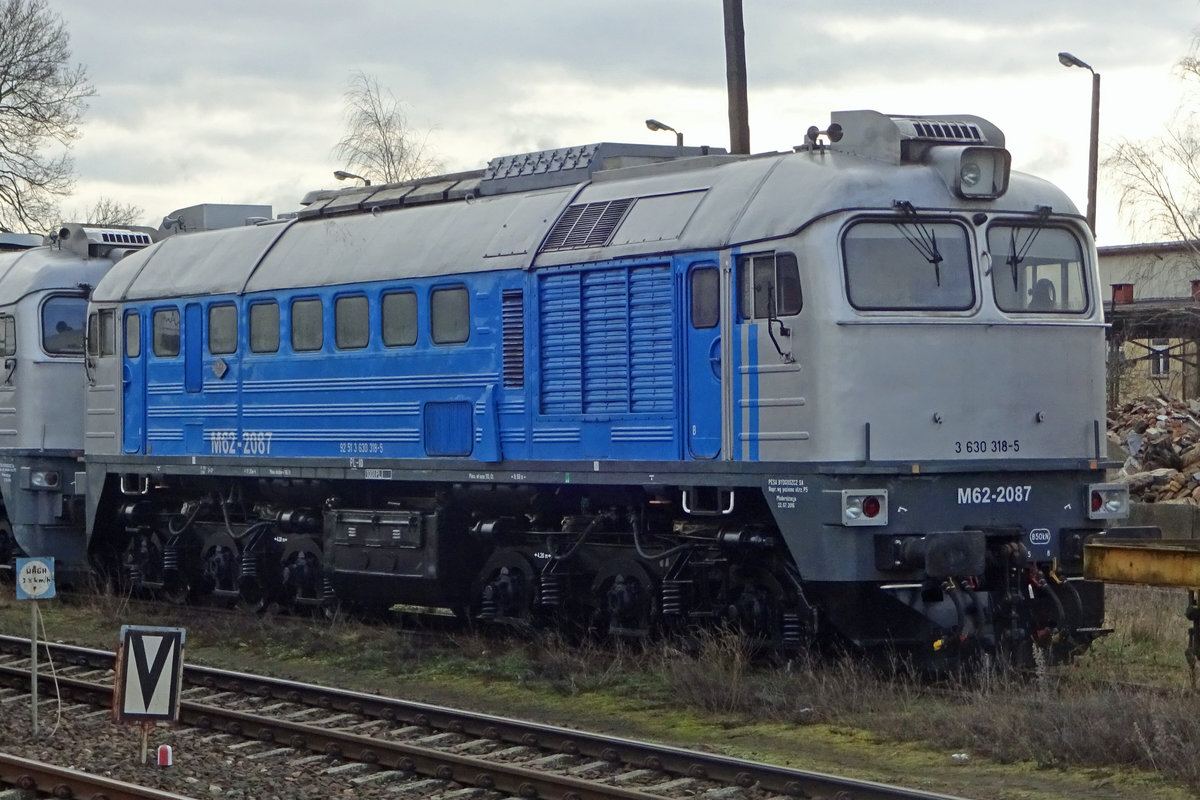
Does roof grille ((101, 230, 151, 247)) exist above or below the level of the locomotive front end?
above

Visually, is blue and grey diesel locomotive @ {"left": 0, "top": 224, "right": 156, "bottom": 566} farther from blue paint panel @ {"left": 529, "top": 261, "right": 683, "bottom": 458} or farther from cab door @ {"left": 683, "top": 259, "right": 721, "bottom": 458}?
cab door @ {"left": 683, "top": 259, "right": 721, "bottom": 458}

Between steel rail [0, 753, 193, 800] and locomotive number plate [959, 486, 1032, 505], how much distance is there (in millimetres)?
5857

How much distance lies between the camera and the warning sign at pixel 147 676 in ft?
32.7

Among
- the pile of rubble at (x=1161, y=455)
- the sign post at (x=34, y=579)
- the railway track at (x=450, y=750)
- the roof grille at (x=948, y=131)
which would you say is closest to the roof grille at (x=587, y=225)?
the roof grille at (x=948, y=131)

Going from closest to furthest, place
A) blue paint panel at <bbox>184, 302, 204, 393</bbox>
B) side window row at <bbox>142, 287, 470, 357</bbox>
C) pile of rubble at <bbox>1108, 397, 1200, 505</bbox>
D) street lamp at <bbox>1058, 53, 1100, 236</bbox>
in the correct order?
1. side window row at <bbox>142, 287, 470, 357</bbox>
2. blue paint panel at <bbox>184, 302, 204, 393</bbox>
3. pile of rubble at <bbox>1108, 397, 1200, 505</bbox>
4. street lamp at <bbox>1058, 53, 1100, 236</bbox>

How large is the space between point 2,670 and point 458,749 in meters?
4.84

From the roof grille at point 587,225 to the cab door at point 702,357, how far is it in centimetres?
105

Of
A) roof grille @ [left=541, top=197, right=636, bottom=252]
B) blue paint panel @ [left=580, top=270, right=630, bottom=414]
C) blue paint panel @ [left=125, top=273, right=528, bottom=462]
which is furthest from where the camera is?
blue paint panel @ [left=125, top=273, right=528, bottom=462]

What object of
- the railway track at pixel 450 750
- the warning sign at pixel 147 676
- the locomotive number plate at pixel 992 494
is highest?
the locomotive number plate at pixel 992 494

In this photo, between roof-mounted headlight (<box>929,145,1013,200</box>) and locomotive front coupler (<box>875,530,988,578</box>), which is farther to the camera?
roof-mounted headlight (<box>929,145,1013,200</box>)

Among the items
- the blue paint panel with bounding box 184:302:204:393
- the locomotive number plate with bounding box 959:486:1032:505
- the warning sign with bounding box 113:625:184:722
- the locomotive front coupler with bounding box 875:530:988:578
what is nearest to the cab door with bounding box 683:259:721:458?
the locomotive front coupler with bounding box 875:530:988:578

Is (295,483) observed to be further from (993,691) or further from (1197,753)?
(1197,753)

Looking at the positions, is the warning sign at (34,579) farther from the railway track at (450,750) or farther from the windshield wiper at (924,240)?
the windshield wiper at (924,240)

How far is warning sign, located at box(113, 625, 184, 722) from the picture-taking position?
392 inches
